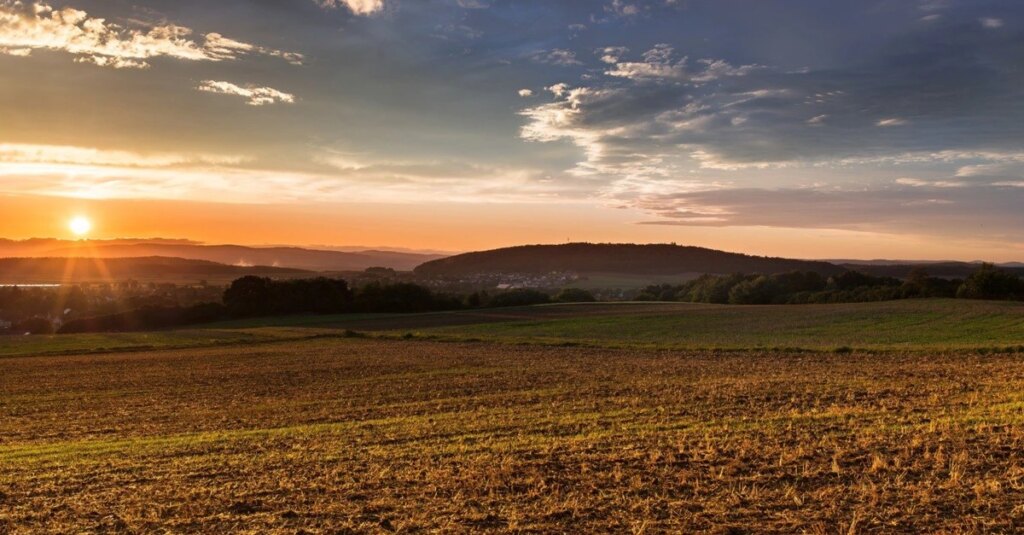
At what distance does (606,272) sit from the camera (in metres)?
178

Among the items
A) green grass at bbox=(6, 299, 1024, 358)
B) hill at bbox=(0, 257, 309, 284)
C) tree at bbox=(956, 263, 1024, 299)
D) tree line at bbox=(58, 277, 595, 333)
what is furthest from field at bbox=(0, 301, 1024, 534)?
hill at bbox=(0, 257, 309, 284)

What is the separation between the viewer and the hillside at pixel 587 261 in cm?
17450

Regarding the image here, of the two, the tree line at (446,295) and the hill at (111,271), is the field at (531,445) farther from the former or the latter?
the hill at (111,271)

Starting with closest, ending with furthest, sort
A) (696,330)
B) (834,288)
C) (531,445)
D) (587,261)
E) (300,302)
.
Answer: (531,445) < (696,330) < (300,302) < (834,288) < (587,261)

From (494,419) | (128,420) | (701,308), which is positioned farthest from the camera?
(701,308)

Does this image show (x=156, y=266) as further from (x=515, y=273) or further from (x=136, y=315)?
(x=136, y=315)

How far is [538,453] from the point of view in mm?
13102

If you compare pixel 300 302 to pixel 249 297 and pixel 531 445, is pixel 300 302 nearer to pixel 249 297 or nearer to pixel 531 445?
pixel 249 297

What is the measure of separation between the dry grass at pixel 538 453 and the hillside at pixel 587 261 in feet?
473

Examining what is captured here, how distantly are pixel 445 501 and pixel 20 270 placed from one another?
199 meters

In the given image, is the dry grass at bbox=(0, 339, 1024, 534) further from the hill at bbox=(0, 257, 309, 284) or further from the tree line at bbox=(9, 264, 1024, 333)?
the hill at bbox=(0, 257, 309, 284)

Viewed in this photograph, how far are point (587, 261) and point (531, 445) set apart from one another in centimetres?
17427

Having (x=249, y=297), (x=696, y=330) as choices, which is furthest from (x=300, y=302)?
(x=696, y=330)

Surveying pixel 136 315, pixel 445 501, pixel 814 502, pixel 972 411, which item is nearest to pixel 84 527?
pixel 445 501
